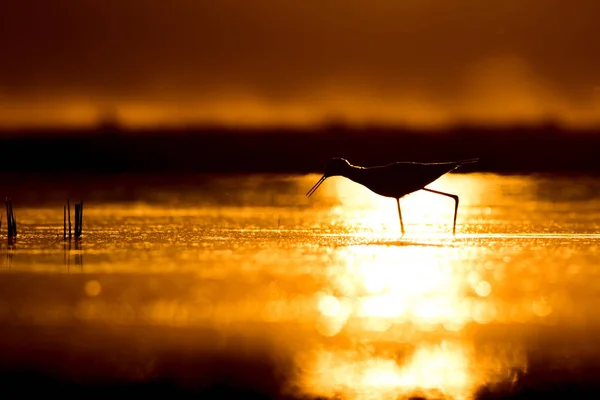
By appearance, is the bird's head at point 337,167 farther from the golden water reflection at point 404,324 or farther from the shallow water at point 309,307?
the golden water reflection at point 404,324

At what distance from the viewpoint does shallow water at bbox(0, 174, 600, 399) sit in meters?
8.40

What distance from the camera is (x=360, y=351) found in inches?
360

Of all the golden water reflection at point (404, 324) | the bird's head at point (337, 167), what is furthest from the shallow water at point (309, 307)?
the bird's head at point (337, 167)

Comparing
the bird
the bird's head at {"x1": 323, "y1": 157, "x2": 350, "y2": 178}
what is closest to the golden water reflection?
the bird

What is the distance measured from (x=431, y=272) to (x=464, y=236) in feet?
16.0

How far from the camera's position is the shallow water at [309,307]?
8.40m

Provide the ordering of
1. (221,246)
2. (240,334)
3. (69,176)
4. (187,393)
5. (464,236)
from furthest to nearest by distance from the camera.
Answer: (69,176), (464,236), (221,246), (240,334), (187,393)

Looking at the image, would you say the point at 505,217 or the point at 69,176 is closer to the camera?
the point at 505,217

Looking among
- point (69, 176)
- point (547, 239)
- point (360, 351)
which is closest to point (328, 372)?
point (360, 351)

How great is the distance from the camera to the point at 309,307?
443 inches

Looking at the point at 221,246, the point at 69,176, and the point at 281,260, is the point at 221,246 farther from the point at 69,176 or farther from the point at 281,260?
the point at 69,176

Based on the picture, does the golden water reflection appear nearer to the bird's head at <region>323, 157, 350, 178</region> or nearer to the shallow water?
the shallow water

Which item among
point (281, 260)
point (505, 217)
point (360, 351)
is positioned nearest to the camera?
point (360, 351)

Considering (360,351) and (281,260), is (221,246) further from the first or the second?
(360,351)
